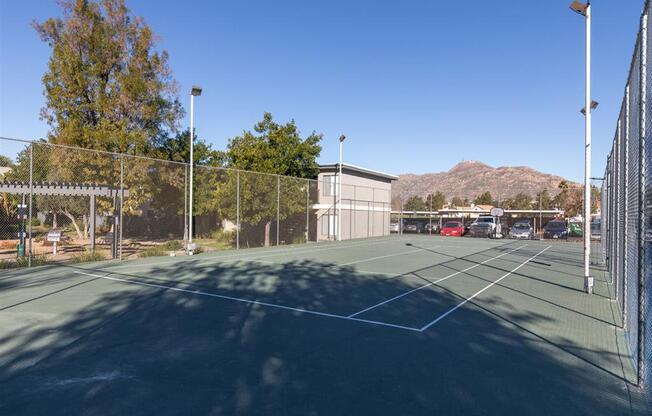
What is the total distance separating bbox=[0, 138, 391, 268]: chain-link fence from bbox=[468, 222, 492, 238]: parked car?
1525 centimetres

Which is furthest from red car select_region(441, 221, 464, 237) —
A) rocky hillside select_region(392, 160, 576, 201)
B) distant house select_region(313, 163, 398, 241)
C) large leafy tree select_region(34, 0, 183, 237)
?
rocky hillside select_region(392, 160, 576, 201)

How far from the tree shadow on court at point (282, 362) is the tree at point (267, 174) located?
1554 centimetres

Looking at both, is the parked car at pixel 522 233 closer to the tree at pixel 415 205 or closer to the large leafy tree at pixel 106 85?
the large leafy tree at pixel 106 85

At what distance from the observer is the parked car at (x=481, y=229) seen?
4425 centimetres

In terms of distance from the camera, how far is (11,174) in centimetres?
2922

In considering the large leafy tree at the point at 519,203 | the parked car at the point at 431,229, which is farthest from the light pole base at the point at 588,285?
the large leafy tree at the point at 519,203

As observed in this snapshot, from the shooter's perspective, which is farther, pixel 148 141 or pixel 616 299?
pixel 148 141

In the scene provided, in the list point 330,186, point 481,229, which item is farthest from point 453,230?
point 330,186

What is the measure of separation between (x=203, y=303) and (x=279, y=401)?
5.32m

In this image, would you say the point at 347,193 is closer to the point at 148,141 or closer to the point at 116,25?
the point at 148,141

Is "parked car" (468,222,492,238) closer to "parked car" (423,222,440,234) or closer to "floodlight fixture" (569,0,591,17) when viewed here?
"parked car" (423,222,440,234)

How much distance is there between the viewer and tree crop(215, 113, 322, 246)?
2536 cm

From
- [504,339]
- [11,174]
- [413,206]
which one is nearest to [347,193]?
[11,174]

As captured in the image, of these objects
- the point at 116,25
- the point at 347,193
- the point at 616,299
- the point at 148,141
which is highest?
the point at 116,25
